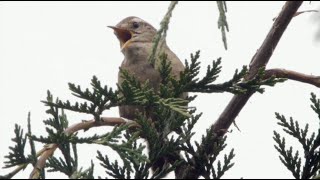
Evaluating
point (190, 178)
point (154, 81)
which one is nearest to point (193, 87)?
point (190, 178)

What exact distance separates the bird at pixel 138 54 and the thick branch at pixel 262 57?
0.30 meters

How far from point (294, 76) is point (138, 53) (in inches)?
66.8

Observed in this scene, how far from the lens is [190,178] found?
2432mm

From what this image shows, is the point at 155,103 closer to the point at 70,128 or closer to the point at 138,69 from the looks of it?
the point at 70,128

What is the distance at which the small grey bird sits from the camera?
3584mm

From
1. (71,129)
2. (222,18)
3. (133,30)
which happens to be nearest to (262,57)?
(222,18)

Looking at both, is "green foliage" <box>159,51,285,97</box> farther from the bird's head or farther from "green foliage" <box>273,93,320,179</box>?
the bird's head

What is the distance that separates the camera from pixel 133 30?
15.5 feet

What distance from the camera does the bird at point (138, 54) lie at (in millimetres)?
3545

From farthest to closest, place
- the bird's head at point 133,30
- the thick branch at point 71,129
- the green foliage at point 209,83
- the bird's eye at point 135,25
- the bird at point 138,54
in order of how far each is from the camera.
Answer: the bird's eye at point 135,25
the bird's head at point 133,30
the bird at point 138,54
the green foliage at point 209,83
the thick branch at point 71,129

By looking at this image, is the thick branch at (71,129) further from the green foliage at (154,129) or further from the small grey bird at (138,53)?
the small grey bird at (138,53)

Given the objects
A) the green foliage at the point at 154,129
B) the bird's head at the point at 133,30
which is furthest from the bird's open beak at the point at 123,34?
the green foliage at the point at 154,129

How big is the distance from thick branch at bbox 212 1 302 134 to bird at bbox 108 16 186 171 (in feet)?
0.97

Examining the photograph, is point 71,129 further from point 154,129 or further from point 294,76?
point 294,76
